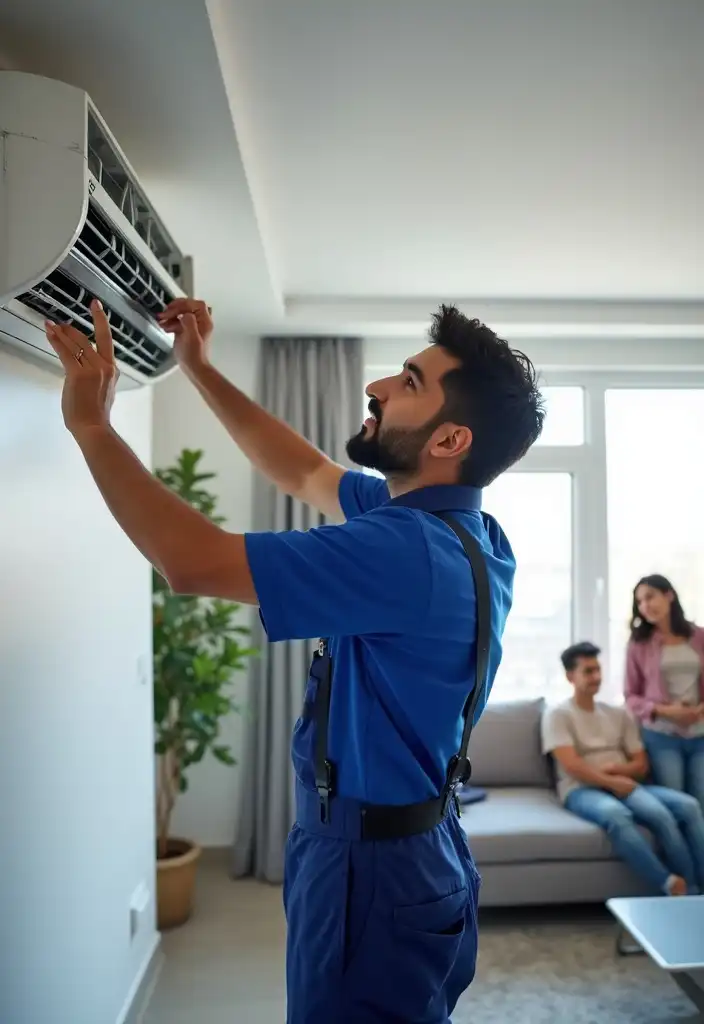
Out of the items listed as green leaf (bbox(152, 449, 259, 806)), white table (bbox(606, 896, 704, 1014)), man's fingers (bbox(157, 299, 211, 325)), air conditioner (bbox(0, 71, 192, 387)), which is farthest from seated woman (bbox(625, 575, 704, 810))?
air conditioner (bbox(0, 71, 192, 387))

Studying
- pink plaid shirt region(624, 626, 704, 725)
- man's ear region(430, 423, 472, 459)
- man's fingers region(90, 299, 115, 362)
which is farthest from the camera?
pink plaid shirt region(624, 626, 704, 725)

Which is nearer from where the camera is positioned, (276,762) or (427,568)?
(427,568)

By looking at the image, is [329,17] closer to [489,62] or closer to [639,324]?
[489,62]

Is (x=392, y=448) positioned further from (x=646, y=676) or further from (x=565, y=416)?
(x=565, y=416)

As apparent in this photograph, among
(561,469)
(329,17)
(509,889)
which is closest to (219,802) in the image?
(509,889)

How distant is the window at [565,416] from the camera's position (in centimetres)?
424

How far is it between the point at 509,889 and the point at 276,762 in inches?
43.6

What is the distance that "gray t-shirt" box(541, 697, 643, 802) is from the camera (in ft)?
11.6

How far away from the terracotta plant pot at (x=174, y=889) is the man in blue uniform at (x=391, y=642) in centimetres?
197

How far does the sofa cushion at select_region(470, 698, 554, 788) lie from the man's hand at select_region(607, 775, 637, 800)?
388mm

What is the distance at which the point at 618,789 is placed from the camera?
133 inches

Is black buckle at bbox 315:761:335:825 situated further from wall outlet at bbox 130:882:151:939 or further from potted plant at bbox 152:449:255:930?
potted plant at bbox 152:449:255:930

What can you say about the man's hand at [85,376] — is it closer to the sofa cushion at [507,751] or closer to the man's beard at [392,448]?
the man's beard at [392,448]

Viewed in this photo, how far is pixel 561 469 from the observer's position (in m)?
4.21
